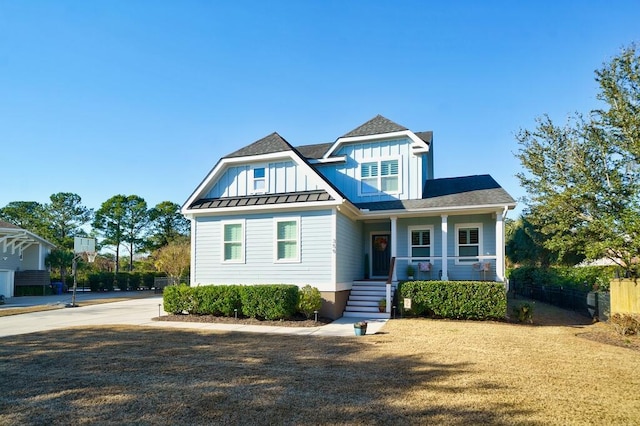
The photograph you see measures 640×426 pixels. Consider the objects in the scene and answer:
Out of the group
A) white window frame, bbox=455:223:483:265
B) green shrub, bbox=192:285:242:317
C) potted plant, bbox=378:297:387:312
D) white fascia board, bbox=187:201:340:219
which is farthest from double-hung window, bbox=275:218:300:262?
white window frame, bbox=455:223:483:265

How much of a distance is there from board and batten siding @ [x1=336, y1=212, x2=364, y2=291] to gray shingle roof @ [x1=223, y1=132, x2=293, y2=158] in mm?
3490

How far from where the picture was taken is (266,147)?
1570cm

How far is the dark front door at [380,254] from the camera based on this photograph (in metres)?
18.0

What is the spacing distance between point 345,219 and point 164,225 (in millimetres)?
38300

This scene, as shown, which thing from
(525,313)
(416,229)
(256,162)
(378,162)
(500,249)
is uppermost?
(378,162)

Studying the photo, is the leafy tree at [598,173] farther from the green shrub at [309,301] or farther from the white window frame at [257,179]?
the white window frame at [257,179]

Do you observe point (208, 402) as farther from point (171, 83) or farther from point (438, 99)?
point (438, 99)

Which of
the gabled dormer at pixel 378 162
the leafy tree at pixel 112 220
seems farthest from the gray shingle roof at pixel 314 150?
the leafy tree at pixel 112 220

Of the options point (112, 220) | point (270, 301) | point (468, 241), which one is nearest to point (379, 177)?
point (468, 241)

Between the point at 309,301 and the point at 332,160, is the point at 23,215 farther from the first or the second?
the point at 309,301

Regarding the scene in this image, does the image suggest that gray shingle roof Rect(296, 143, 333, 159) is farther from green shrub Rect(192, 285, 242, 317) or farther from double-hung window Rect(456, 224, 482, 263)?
green shrub Rect(192, 285, 242, 317)

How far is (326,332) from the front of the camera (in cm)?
1121

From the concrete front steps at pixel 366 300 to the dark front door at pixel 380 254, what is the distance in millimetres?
2195

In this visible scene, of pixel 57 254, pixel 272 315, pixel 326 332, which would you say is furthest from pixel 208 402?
pixel 57 254
